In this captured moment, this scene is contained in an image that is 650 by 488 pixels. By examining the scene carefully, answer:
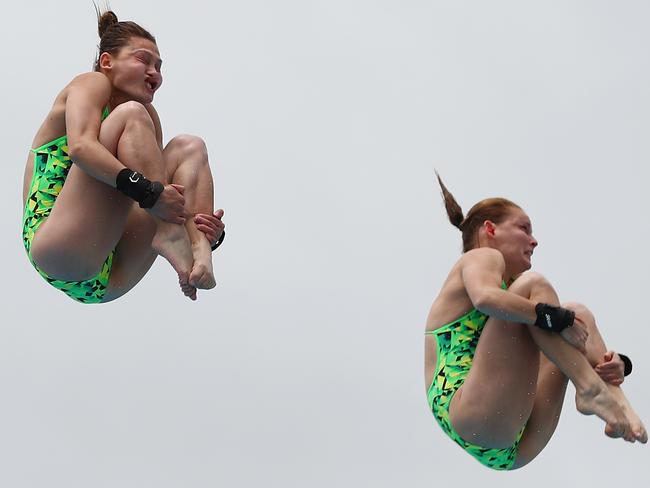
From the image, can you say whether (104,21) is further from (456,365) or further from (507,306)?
(507,306)

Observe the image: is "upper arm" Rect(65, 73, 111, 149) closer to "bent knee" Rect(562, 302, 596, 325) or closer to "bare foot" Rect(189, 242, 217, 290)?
"bare foot" Rect(189, 242, 217, 290)

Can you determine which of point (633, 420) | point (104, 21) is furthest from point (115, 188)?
point (633, 420)

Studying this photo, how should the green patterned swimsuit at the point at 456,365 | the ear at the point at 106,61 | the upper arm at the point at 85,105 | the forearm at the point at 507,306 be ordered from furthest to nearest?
the ear at the point at 106,61, the green patterned swimsuit at the point at 456,365, the upper arm at the point at 85,105, the forearm at the point at 507,306

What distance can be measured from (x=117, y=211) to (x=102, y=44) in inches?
59.6

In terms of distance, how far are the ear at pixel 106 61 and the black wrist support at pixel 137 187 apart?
1.28 metres

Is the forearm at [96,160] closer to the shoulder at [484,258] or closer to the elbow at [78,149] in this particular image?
the elbow at [78,149]

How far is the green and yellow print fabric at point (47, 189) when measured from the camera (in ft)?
33.7

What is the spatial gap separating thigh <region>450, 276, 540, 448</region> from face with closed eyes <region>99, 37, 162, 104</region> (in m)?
3.25

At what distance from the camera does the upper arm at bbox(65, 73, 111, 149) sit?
31.7ft

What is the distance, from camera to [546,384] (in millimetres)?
10273

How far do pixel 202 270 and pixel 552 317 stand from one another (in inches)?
99.0

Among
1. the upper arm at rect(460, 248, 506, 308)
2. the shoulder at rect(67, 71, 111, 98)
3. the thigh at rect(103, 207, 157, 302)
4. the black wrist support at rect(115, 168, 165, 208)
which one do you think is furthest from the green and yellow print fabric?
the upper arm at rect(460, 248, 506, 308)

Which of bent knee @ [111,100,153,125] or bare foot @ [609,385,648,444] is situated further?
bent knee @ [111,100,153,125]

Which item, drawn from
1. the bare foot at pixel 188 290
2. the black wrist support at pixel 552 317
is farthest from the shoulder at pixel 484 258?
the bare foot at pixel 188 290
